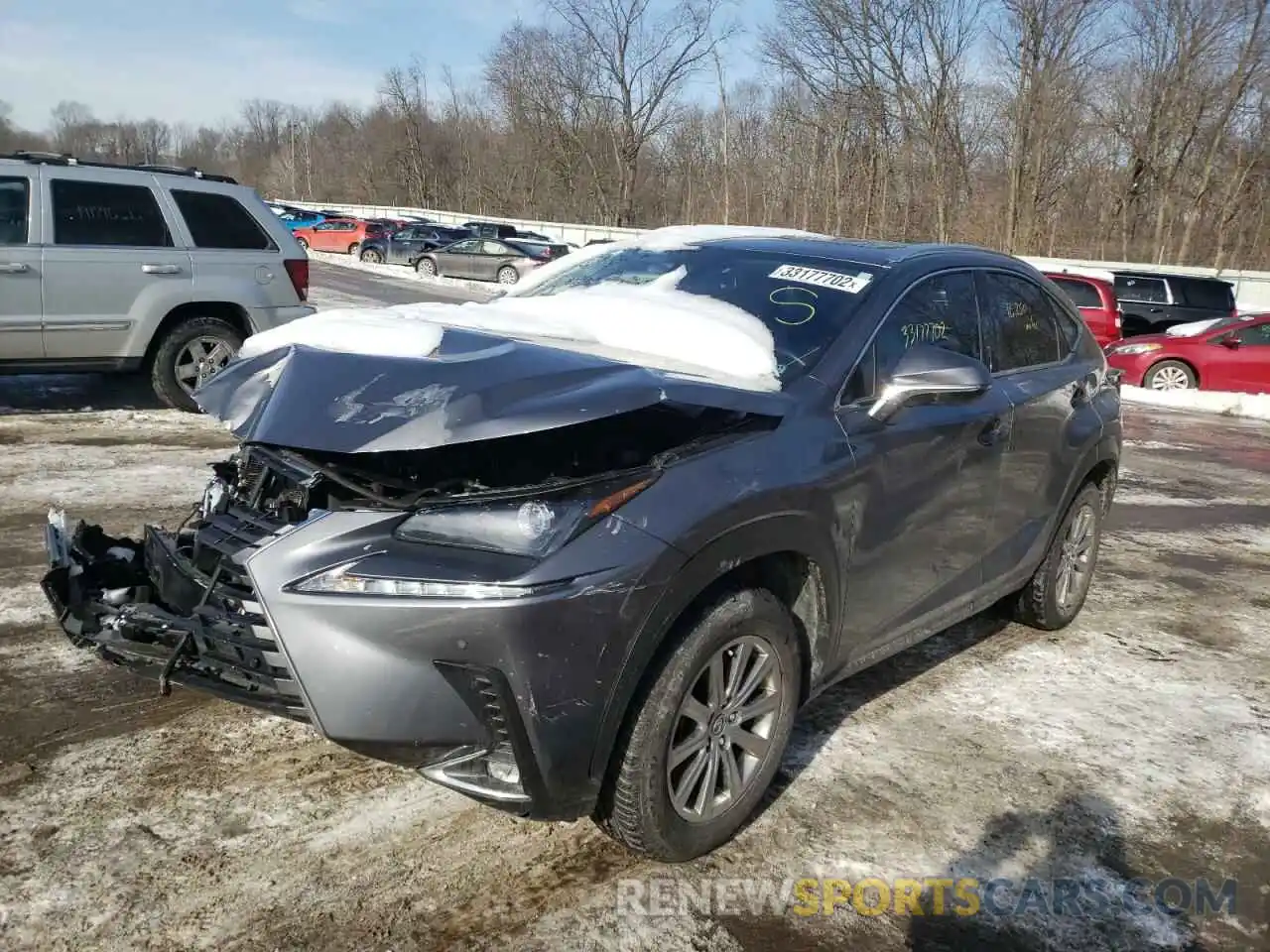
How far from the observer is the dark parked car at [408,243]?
113ft

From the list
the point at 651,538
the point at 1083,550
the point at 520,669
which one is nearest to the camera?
the point at 520,669

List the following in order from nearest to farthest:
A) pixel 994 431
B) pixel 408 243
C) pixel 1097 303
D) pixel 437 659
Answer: pixel 437 659 < pixel 994 431 < pixel 1097 303 < pixel 408 243

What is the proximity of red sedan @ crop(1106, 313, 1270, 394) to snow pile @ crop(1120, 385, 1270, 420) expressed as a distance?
11.6 inches

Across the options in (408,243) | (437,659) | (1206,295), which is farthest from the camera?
(408,243)

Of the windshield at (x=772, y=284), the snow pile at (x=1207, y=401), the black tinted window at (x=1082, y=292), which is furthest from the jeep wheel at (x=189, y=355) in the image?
the black tinted window at (x=1082, y=292)

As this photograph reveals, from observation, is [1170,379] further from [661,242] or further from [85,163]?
[85,163]

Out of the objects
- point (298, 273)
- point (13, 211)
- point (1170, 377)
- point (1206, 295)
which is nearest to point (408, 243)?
point (1206, 295)

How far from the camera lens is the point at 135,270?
824 cm

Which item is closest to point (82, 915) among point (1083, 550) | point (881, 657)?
point (881, 657)

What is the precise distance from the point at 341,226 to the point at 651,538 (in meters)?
40.1

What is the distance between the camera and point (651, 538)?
257cm

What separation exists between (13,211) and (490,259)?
22.5m

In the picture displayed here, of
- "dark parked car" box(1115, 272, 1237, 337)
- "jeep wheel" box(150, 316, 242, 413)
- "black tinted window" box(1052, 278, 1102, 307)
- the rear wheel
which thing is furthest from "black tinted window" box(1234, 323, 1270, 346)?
"jeep wheel" box(150, 316, 242, 413)

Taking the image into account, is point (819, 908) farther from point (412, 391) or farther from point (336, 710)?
point (412, 391)
